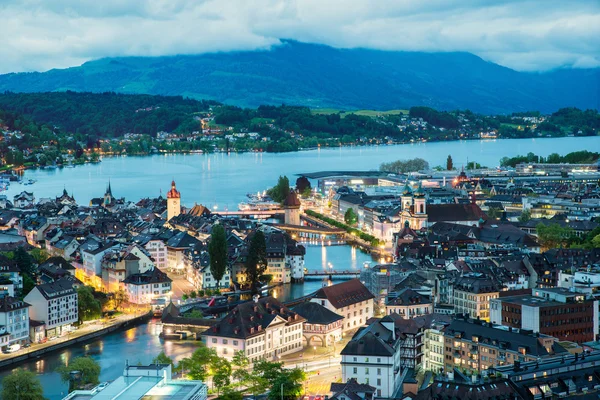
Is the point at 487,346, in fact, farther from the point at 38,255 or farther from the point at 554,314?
the point at 38,255

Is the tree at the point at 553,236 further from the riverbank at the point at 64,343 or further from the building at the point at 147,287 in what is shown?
the riverbank at the point at 64,343

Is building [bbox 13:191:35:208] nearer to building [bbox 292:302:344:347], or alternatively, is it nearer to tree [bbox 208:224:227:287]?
tree [bbox 208:224:227:287]

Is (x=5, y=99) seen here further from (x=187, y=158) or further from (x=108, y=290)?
(x=108, y=290)

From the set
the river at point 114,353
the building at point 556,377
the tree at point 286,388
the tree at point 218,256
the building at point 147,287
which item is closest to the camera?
the building at point 556,377

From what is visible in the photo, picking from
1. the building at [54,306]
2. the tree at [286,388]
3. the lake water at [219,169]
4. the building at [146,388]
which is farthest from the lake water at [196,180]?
the tree at [286,388]

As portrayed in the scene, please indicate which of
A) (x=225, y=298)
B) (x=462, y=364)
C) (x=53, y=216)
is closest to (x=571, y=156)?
(x=53, y=216)

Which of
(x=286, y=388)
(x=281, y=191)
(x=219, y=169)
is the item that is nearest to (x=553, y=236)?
(x=286, y=388)
